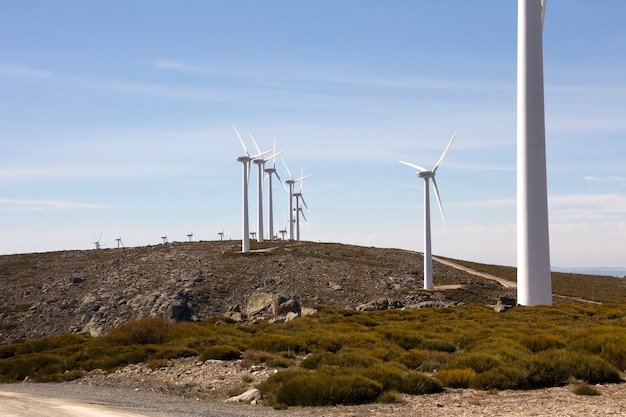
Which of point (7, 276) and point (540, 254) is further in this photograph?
point (7, 276)

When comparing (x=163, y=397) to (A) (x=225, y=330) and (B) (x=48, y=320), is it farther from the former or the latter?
(B) (x=48, y=320)

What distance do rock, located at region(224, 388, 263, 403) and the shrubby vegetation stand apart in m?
0.35

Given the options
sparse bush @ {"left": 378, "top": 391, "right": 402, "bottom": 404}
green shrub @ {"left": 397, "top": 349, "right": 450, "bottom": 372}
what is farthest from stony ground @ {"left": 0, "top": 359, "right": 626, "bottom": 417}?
green shrub @ {"left": 397, "top": 349, "right": 450, "bottom": 372}

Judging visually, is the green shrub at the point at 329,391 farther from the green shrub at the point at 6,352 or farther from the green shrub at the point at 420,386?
the green shrub at the point at 6,352

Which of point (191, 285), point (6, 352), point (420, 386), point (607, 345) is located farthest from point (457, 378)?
point (191, 285)

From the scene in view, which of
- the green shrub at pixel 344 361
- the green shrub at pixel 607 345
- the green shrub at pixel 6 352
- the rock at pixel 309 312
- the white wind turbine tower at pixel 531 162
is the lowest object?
the green shrub at pixel 6 352

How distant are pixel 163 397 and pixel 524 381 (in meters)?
13.2

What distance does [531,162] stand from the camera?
50.7 meters

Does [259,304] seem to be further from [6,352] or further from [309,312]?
[6,352]

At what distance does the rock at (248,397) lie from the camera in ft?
71.8

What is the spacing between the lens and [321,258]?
116 meters

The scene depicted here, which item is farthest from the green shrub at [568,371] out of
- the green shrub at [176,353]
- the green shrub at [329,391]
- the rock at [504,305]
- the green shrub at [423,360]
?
the rock at [504,305]

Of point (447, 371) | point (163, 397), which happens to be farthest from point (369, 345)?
point (163, 397)

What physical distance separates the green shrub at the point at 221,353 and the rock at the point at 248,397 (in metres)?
7.91
